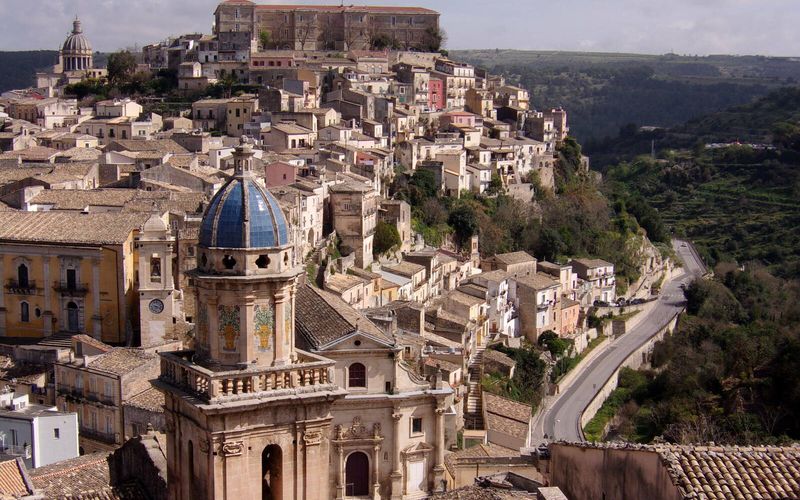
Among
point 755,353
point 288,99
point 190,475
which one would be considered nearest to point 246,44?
point 288,99

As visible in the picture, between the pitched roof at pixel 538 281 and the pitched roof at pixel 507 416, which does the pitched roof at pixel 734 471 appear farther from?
the pitched roof at pixel 538 281

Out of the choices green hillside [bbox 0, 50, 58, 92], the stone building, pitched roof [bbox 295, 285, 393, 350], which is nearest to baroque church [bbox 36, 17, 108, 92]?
green hillside [bbox 0, 50, 58, 92]

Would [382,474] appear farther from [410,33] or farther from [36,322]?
[410,33]

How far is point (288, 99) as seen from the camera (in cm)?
6212

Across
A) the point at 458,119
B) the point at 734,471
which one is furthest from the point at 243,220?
the point at 458,119

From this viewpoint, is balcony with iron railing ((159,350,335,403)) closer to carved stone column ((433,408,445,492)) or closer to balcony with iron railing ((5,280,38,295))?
carved stone column ((433,408,445,492))

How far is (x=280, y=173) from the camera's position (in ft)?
141

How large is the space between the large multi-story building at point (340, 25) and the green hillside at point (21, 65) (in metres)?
49.5

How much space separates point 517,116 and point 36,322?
5279 cm

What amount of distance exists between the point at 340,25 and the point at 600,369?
44.2 metres

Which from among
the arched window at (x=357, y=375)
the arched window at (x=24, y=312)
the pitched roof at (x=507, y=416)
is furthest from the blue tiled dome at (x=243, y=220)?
the pitched roof at (x=507, y=416)

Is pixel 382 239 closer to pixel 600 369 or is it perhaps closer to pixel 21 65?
pixel 600 369

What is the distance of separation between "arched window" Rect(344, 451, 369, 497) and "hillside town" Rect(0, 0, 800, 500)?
0.12ft

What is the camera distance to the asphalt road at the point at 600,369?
1549 inches
